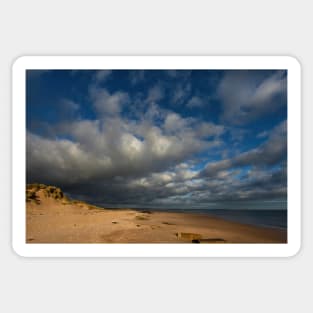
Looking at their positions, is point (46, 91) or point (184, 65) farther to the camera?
point (46, 91)

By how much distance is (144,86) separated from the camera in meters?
3.91

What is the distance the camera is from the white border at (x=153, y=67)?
3.12 meters

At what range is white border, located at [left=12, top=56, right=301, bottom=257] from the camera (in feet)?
10.2

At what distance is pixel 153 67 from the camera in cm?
326
